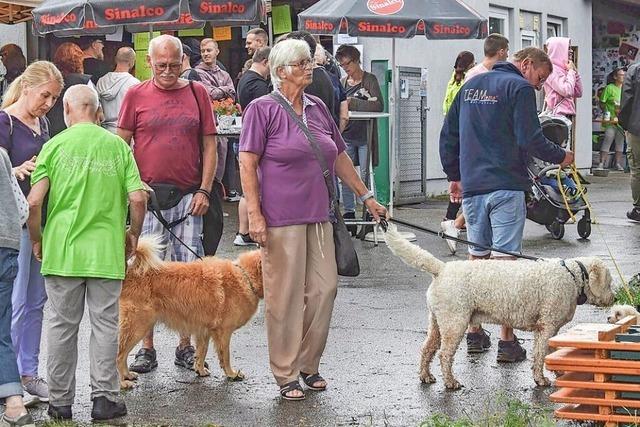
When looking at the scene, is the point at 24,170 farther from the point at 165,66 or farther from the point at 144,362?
the point at 144,362

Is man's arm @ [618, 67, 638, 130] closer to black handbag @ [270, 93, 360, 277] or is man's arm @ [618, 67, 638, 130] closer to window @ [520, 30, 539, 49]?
window @ [520, 30, 539, 49]

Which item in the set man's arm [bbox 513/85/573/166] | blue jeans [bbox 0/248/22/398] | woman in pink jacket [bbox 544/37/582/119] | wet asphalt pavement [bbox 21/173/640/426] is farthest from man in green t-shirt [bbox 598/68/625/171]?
blue jeans [bbox 0/248/22/398]

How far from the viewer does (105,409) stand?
22.8 feet

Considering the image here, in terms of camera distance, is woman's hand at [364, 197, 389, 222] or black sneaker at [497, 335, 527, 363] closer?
woman's hand at [364, 197, 389, 222]

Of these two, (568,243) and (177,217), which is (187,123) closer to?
(177,217)

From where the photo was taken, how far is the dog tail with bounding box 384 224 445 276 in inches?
299

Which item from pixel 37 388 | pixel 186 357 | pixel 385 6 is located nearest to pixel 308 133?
pixel 186 357

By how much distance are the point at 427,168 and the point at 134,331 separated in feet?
42.1

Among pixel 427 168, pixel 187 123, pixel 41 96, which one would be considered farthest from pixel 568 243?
pixel 41 96

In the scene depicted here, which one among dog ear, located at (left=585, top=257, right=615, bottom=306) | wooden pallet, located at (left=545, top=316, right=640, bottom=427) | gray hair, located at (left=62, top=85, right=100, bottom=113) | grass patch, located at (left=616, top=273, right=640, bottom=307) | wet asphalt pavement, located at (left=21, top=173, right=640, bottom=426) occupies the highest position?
gray hair, located at (left=62, top=85, right=100, bottom=113)

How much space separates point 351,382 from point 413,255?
856mm

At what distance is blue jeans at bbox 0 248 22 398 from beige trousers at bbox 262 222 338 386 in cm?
147

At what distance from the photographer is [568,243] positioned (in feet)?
47.2

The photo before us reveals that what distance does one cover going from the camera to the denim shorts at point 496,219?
27.5 ft
